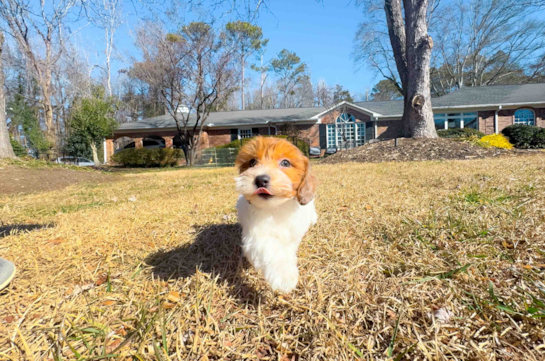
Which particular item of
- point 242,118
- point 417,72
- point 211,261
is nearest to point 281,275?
point 211,261

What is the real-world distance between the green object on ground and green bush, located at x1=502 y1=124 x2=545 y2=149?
26.8 meters

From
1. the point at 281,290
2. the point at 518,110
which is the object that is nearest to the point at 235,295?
the point at 281,290

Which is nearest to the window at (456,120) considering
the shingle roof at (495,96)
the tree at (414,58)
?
the shingle roof at (495,96)

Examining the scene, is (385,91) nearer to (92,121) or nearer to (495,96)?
(495,96)

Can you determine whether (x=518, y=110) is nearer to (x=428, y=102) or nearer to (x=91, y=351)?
(x=428, y=102)

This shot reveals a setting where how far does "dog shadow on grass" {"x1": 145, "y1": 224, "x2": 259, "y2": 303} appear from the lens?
6.17 ft

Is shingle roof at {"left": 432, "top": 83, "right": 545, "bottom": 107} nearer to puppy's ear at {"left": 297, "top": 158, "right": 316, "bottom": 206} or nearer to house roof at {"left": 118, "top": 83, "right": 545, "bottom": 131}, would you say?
house roof at {"left": 118, "top": 83, "right": 545, "bottom": 131}

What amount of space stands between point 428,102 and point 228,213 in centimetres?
1228

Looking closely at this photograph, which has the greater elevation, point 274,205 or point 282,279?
point 274,205

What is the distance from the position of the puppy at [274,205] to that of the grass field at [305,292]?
8.0 inches

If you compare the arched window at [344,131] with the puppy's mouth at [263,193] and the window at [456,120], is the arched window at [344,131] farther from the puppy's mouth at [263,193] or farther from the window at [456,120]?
the puppy's mouth at [263,193]

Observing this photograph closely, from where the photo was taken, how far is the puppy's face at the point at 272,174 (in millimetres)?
1760

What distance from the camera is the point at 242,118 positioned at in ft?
105

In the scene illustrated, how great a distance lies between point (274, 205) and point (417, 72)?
1307 centimetres
